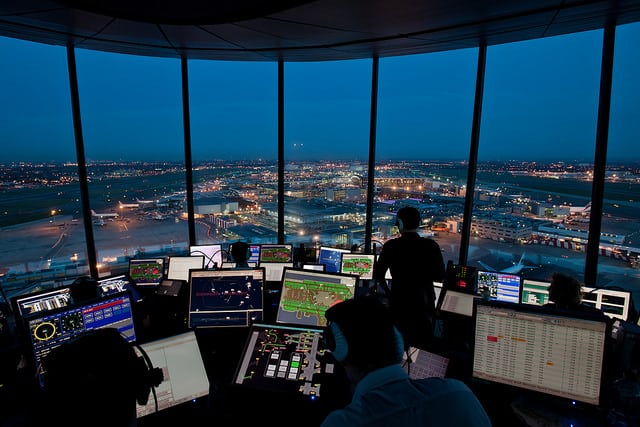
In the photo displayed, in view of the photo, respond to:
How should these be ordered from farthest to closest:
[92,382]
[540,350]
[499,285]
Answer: [499,285] → [540,350] → [92,382]

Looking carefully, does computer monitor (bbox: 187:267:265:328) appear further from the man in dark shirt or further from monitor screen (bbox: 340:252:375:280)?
monitor screen (bbox: 340:252:375:280)

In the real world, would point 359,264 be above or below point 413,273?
below

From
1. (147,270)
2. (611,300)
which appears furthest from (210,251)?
(611,300)

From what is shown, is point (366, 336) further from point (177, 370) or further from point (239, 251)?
point (239, 251)

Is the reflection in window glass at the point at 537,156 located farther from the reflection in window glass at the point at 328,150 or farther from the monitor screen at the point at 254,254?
the monitor screen at the point at 254,254

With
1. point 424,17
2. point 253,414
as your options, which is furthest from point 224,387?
point 424,17
